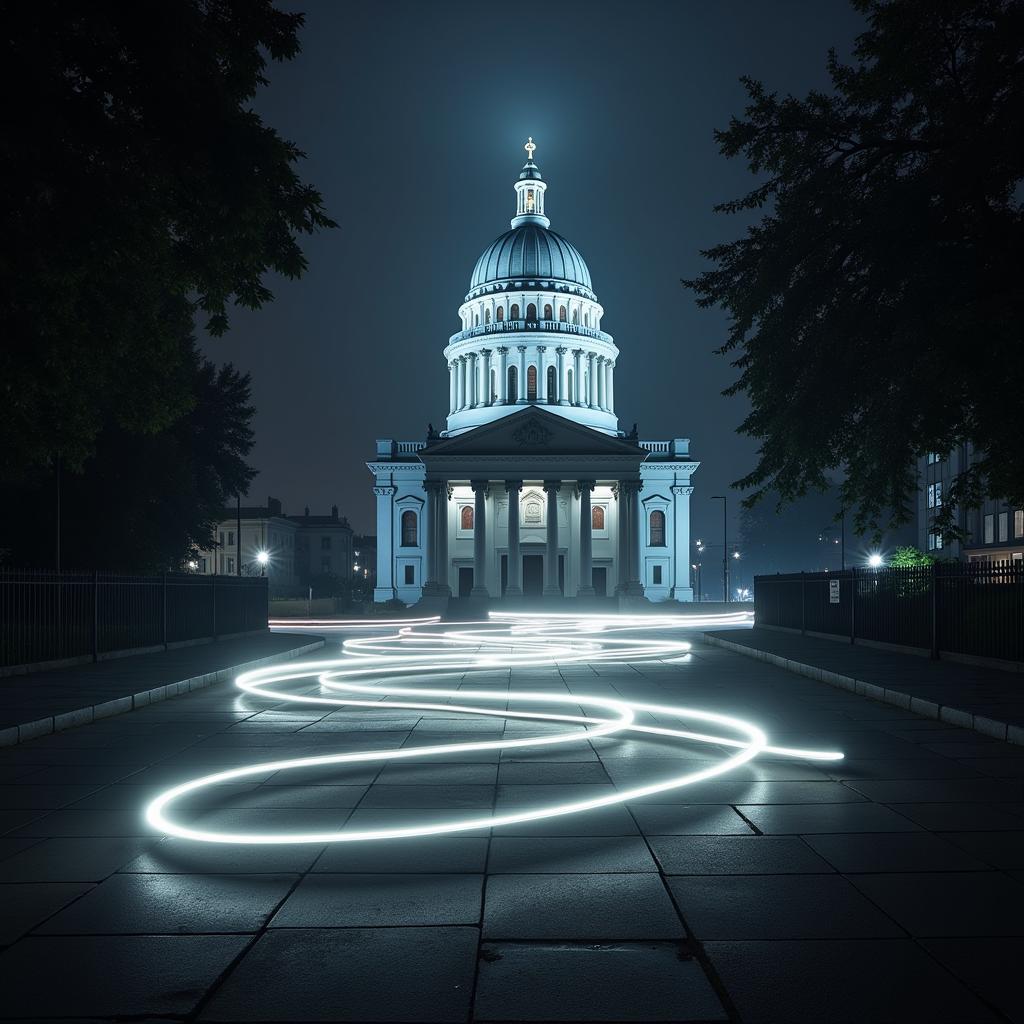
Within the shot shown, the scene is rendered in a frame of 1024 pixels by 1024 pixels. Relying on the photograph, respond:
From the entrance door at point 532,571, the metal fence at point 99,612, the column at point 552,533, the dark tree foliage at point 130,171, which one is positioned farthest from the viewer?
the entrance door at point 532,571

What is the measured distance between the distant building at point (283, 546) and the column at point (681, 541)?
45.4 metres

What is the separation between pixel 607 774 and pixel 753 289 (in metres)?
15.5

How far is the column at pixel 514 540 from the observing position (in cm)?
8269

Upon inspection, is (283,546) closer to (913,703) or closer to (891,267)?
(891,267)

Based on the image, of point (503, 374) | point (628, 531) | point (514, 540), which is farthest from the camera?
point (503, 374)

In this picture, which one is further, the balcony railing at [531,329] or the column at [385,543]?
the balcony railing at [531,329]

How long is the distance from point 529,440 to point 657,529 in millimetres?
18586

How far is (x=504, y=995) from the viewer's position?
13.8ft

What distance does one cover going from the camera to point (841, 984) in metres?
4.31

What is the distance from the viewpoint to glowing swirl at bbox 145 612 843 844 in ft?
24.2

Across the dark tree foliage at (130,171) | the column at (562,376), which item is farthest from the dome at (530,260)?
the dark tree foliage at (130,171)

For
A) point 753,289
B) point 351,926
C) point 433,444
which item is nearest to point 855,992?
point 351,926

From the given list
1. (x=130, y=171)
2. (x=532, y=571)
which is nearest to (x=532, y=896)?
(x=130, y=171)

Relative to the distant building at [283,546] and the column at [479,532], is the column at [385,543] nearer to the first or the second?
the column at [479,532]
